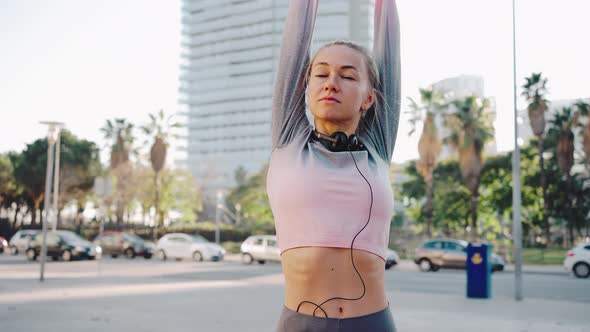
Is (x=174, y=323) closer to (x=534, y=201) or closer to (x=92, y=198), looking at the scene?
(x=534, y=201)

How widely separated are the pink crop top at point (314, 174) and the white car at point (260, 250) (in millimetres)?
24452

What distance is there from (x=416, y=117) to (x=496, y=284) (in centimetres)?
1909

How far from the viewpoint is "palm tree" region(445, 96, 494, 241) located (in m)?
31.4

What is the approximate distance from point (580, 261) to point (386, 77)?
2046 cm

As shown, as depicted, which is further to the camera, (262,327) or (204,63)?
(204,63)

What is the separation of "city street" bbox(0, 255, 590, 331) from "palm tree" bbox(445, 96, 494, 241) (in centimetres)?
1601

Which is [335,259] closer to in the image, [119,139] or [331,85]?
[331,85]

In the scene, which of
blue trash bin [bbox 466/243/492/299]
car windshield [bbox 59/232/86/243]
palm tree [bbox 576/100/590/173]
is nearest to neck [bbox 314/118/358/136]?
blue trash bin [bbox 466/243/492/299]

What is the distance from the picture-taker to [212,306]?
10250 mm

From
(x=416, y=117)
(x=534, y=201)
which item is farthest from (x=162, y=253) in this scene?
(x=534, y=201)

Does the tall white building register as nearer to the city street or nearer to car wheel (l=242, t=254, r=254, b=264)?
car wheel (l=242, t=254, r=254, b=264)

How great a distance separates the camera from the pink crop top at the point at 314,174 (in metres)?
1.67

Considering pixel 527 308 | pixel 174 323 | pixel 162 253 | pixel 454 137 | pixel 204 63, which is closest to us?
pixel 174 323

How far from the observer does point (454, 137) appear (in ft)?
106
